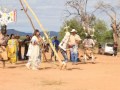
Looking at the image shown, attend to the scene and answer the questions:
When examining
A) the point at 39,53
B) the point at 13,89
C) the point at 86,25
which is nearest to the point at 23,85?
the point at 13,89

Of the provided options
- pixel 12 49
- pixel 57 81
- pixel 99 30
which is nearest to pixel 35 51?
pixel 12 49

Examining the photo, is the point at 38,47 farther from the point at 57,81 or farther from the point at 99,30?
the point at 99,30

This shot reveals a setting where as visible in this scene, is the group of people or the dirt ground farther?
the group of people

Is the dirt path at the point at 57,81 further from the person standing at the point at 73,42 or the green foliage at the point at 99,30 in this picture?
the green foliage at the point at 99,30

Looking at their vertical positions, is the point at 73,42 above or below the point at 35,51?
above

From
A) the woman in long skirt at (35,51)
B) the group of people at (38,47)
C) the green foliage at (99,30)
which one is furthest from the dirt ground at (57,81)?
the green foliage at (99,30)

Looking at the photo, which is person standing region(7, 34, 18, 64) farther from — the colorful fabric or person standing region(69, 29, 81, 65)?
person standing region(69, 29, 81, 65)

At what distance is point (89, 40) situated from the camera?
23.2 metres

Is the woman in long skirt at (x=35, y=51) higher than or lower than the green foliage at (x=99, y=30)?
lower

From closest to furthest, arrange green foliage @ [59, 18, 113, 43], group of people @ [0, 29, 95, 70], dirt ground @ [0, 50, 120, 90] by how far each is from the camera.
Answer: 1. dirt ground @ [0, 50, 120, 90]
2. group of people @ [0, 29, 95, 70]
3. green foliage @ [59, 18, 113, 43]

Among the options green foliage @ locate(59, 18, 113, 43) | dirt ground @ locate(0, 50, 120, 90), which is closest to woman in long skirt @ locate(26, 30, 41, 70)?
dirt ground @ locate(0, 50, 120, 90)

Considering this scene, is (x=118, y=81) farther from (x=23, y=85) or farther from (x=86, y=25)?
(x=86, y=25)

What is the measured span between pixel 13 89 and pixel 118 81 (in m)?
4.09

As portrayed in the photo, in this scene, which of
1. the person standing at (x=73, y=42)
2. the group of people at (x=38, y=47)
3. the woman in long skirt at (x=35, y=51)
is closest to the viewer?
the woman in long skirt at (x=35, y=51)
